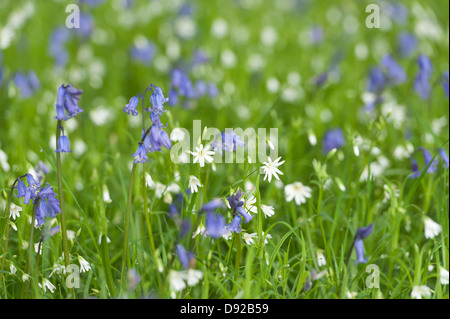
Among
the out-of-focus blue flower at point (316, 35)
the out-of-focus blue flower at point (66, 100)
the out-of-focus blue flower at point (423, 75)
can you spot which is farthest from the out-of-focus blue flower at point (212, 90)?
the out-of-focus blue flower at point (66, 100)

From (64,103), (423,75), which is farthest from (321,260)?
(423,75)

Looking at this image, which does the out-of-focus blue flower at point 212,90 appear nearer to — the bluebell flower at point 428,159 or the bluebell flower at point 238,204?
the bluebell flower at point 428,159

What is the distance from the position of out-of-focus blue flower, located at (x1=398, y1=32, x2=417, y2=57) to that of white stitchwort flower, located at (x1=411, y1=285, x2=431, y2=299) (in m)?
4.00

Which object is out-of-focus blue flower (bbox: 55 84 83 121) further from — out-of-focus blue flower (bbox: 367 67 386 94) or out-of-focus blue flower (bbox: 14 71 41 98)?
out-of-focus blue flower (bbox: 367 67 386 94)

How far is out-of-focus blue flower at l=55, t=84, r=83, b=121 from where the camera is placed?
2586 mm

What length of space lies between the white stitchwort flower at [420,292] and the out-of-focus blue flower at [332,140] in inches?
63.7

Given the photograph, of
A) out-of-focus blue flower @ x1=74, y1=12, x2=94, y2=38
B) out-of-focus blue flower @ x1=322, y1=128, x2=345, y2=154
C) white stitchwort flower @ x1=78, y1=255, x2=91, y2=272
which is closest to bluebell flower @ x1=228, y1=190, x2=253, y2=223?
white stitchwort flower @ x1=78, y1=255, x2=91, y2=272

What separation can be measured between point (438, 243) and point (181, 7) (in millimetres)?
4526

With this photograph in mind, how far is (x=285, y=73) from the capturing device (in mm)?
5969

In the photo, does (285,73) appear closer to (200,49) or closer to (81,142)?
(200,49)

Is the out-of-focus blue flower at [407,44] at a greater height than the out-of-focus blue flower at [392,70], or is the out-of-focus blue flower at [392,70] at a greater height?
the out-of-focus blue flower at [407,44]

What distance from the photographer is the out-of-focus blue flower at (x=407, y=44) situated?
6375 millimetres

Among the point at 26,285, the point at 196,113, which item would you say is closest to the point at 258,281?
the point at 26,285

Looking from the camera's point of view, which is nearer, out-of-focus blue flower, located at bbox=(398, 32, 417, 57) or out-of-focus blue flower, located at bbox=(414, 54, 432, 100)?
out-of-focus blue flower, located at bbox=(414, 54, 432, 100)
